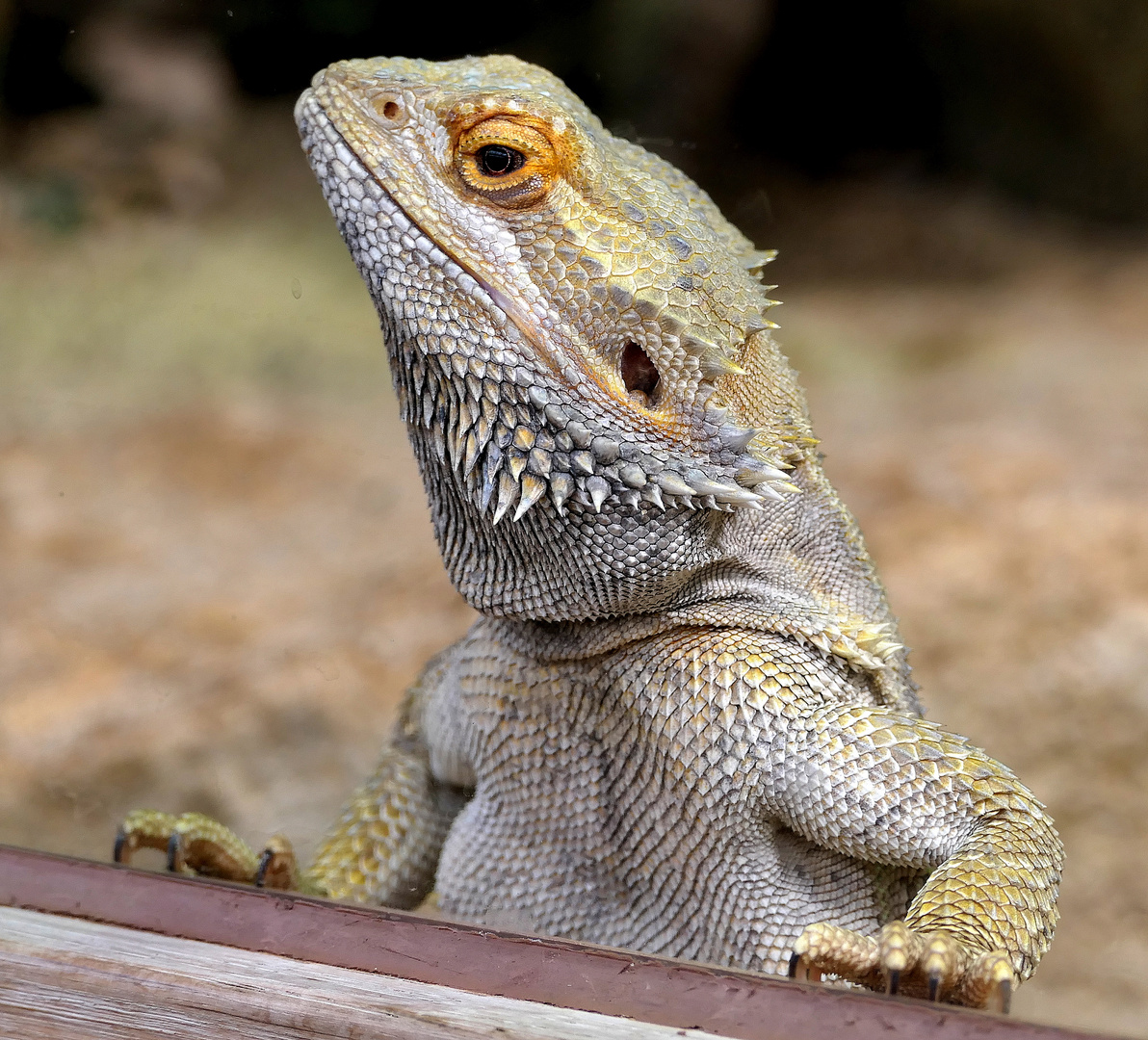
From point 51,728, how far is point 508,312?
234 cm

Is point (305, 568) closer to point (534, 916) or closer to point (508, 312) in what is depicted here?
point (534, 916)

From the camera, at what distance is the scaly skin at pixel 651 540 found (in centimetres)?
152

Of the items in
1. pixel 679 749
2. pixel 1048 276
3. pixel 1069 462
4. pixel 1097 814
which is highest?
pixel 1048 276

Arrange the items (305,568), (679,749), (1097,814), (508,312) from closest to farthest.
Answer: (508,312)
(679,749)
(1097,814)
(305,568)

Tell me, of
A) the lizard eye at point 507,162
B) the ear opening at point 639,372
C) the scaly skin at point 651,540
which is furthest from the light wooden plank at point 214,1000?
the lizard eye at point 507,162

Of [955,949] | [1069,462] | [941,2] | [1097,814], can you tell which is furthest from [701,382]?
[941,2]

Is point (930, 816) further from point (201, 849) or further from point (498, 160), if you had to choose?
point (201, 849)

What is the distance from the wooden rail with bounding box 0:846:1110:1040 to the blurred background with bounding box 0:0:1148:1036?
3.10 ft

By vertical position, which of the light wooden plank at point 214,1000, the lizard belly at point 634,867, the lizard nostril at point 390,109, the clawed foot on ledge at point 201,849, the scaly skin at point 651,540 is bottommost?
the light wooden plank at point 214,1000

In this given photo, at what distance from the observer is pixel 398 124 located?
1.59m

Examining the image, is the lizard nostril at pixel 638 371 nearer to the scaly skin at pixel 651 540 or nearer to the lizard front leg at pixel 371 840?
the scaly skin at pixel 651 540

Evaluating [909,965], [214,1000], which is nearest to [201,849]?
[214,1000]

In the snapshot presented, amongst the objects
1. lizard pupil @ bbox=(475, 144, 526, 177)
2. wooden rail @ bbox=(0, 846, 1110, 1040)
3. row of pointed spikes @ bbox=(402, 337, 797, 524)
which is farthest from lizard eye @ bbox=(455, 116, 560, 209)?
wooden rail @ bbox=(0, 846, 1110, 1040)

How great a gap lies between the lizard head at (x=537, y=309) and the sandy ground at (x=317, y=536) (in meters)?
1.26
